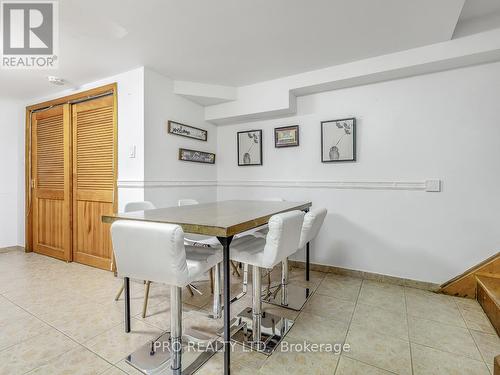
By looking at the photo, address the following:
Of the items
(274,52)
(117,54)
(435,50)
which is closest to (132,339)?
(117,54)

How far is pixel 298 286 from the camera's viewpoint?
2.51 m

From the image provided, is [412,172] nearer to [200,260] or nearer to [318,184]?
[318,184]

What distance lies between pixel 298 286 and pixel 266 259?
1343 mm

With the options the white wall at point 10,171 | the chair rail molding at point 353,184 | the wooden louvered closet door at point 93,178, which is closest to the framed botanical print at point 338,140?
the chair rail molding at point 353,184

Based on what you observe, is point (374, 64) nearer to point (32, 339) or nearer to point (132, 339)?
point (132, 339)

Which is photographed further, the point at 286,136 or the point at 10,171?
the point at 10,171

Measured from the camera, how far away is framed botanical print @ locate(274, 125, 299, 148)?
3.09 m

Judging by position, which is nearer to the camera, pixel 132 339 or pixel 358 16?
pixel 132 339

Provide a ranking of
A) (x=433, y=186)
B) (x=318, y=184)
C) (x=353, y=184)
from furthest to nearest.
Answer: (x=318, y=184) → (x=353, y=184) → (x=433, y=186)

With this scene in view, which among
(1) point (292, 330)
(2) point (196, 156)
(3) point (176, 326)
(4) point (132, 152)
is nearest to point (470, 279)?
(1) point (292, 330)

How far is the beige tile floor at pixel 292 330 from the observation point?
56.1 inches

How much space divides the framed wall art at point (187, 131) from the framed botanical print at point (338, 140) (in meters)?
1.58

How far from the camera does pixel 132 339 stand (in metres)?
1.65

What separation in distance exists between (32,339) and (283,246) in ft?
5.85
